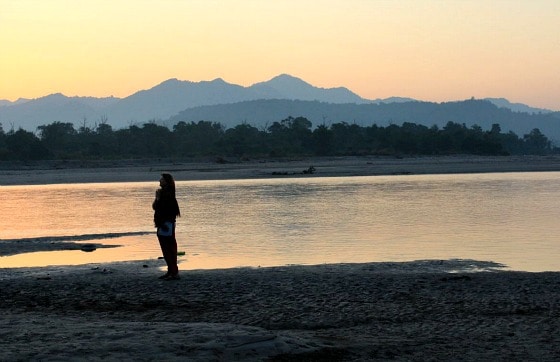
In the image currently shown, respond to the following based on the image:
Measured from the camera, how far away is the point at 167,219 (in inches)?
589

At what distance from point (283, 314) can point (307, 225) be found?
1713 centimetres

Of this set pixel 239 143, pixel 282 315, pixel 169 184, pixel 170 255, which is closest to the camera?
pixel 282 315

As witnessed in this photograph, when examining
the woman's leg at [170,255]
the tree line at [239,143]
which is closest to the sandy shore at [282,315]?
the woman's leg at [170,255]

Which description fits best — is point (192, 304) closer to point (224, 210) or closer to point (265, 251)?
point (265, 251)

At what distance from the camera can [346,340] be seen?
31.9ft

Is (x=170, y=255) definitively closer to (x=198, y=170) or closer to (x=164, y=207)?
(x=164, y=207)

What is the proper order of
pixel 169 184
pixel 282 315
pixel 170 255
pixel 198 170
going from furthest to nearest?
pixel 198 170 → pixel 169 184 → pixel 170 255 → pixel 282 315

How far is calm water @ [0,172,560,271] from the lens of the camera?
20.6m

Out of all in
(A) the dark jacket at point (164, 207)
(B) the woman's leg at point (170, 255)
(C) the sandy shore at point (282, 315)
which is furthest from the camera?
(A) the dark jacket at point (164, 207)

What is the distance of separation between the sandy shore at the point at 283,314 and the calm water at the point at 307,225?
299 centimetres

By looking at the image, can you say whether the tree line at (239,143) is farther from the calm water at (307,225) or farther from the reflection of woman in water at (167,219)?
the reflection of woman in water at (167,219)

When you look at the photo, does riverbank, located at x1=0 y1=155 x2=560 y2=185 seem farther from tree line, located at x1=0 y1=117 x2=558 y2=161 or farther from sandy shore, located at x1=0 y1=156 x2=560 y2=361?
sandy shore, located at x1=0 y1=156 x2=560 y2=361

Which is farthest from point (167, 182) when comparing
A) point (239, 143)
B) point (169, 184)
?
point (239, 143)

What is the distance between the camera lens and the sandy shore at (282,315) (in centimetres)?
897
